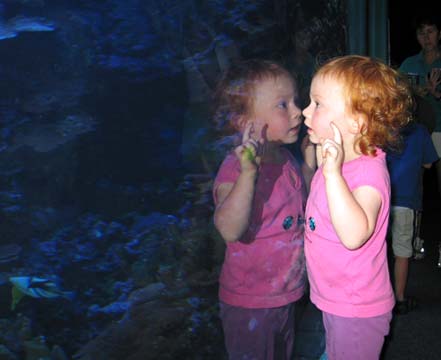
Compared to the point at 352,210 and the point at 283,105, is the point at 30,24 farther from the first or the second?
the point at 352,210

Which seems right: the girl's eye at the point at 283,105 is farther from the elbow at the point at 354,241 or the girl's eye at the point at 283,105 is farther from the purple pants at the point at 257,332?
the purple pants at the point at 257,332

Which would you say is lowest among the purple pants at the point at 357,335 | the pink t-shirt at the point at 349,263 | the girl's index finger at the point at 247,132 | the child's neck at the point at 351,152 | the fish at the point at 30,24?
the purple pants at the point at 357,335

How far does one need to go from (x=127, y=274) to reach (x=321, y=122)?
0.76m

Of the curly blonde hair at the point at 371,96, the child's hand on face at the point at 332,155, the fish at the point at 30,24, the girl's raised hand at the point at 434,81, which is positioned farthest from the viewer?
the girl's raised hand at the point at 434,81

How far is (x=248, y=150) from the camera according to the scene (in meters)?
1.30

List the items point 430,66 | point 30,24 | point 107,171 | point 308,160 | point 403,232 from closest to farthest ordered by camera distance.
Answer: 1. point 30,24
2. point 107,171
3. point 308,160
4. point 403,232
5. point 430,66

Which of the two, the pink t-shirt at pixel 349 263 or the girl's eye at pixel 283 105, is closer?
the girl's eye at pixel 283 105

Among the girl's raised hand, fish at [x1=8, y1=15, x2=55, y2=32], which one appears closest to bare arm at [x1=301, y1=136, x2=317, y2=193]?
fish at [x1=8, y1=15, x2=55, y2=32]

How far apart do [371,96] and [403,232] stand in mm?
1891

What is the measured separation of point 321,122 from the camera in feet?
4.94

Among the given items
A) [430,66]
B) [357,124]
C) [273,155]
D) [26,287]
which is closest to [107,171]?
[26,287]

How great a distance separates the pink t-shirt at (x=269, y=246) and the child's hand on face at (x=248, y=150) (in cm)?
2

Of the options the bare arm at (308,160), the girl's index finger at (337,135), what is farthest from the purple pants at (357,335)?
the girl's index finger at (337,135)

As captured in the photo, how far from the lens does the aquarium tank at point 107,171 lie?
808 mm
